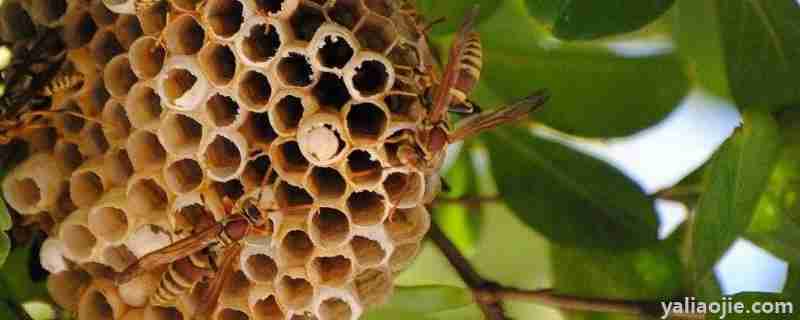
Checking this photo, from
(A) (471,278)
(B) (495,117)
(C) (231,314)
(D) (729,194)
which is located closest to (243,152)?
(C) (231,314)

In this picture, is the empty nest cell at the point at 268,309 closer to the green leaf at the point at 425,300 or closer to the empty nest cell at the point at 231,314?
the empty nest cell at the point at 231,314

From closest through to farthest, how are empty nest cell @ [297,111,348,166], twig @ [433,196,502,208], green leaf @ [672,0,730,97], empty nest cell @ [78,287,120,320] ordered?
empty nest cell @ [297,111,348,166], empty nest cell @ [78,287,120,320], green leaf @ [672,0,730,97], twig @ [433,196,502,208]

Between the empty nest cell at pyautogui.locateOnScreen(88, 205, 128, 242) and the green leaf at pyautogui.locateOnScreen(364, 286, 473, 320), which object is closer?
the empty nest cell at pyautogui.locateOnScreen(88, 205, 128, 242)

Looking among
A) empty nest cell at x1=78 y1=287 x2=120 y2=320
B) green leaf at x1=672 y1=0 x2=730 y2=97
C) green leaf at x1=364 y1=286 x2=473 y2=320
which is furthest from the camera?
green leaf at x1=672 y1=0 x2=730 y2=97

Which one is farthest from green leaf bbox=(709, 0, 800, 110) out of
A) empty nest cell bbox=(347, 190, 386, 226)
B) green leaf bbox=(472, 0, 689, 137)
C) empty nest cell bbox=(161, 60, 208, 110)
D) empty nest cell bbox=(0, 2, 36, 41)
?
empty nest cell bbox=(0, 2, 36, 41)

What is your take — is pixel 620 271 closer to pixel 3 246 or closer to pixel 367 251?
pixel 367 251

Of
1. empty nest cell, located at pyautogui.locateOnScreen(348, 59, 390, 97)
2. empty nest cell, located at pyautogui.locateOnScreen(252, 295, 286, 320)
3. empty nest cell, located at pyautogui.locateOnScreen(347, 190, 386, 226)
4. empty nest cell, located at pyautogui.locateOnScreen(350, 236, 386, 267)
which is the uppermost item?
empty nest cell, located at pyautogui.locateOnScreen(348, 59, 390, 97)

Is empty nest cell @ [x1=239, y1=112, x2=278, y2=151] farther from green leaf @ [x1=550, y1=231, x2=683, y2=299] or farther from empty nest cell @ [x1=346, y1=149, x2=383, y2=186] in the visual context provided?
green leaf @ [x1=550, y1=231, x2=683, y2=299]
